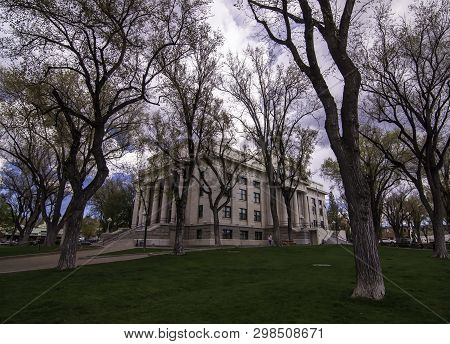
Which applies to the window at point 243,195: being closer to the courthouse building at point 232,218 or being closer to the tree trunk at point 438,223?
the courthouse building at point 232,218

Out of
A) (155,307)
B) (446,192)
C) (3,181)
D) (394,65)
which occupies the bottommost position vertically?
(155,307)

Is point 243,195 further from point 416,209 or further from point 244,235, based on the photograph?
point 416,209

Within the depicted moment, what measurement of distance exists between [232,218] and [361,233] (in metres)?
40.6

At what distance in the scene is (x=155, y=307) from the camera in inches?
255

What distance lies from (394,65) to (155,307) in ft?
68.1

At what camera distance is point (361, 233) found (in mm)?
7102

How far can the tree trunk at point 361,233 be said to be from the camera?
267 inches

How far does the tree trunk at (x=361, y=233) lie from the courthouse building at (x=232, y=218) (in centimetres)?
3359

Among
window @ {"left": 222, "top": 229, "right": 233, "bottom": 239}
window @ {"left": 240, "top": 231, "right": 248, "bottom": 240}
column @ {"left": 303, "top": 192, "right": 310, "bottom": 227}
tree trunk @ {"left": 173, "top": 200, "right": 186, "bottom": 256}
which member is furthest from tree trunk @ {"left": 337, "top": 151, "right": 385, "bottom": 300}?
column @ {"left": 303, "top": 192, "right": 310, "bottom": 227}

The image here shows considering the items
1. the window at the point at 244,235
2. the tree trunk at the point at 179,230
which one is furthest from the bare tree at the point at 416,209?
the tree trunk at the point at 179,230

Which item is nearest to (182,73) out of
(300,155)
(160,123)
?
(160,123)

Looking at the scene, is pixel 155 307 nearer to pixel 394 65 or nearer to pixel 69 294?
pixel 69 294

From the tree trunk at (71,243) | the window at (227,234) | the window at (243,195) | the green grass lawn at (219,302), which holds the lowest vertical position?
the green grass lawn at (219,302)

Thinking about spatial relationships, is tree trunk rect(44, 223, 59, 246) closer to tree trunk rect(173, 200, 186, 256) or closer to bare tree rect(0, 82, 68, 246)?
bare tree rect(0, 82, 68, 246)
